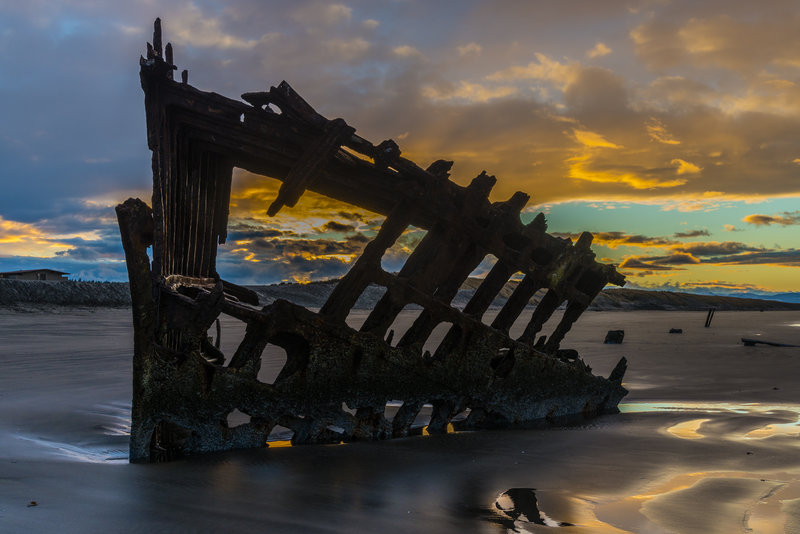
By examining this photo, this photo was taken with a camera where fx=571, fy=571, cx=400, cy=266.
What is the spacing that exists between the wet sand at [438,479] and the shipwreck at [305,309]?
38cm

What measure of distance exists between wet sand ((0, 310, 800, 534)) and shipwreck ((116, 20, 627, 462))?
38 centimetres

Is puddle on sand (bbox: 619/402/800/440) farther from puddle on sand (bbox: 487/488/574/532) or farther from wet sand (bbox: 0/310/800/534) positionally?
puddle on sand (bbox: 487/488/574/532)

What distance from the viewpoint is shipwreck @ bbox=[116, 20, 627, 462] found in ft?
15.3

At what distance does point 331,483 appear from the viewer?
4055 millimetres

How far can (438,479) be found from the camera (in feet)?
13.9

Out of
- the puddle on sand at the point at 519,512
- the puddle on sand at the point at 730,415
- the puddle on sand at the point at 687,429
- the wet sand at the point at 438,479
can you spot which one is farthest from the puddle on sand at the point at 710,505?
the puddle on sand at the point at 730,415

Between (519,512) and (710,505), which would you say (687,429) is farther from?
(519,512)

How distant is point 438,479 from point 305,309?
197 cm

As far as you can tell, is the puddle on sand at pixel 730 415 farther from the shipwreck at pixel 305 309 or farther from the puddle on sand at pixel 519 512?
the puddle on sand at pixel 519 512

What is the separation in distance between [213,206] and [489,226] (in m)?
2.99

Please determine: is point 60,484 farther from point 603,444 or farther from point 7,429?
point 603,444

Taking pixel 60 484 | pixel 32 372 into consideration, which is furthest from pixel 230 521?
pixel 32 372

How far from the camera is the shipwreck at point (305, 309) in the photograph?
4.65m

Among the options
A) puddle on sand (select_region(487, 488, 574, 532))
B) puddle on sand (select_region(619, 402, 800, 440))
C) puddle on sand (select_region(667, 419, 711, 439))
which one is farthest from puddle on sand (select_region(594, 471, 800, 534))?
puddle on sand (select_region(619, 402, 800, 440))
